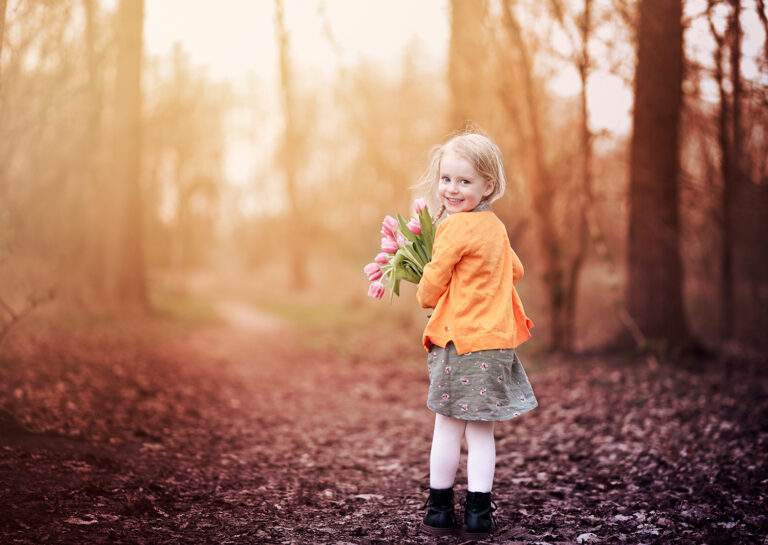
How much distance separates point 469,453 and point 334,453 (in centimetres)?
188

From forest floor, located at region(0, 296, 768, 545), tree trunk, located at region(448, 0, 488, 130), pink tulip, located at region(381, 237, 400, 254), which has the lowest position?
forest floor, located at region(0, 296, 768, 545)

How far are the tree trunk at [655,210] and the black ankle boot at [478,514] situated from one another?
494 centimetres

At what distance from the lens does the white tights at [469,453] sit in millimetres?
3100

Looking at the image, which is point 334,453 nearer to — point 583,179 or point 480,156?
point 480,156

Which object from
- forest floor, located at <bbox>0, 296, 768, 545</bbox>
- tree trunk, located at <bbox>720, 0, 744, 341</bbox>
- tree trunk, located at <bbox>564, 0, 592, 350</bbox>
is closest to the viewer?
forest floor, located at <bbox>0, 296, 768, 545</bbox>

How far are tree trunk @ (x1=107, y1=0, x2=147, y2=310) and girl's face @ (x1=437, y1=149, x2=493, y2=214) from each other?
897 centimetres

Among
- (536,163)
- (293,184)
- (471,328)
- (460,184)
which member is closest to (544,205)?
(536,163)

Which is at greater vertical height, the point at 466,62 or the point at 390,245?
the point at 466,62

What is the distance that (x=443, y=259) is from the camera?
3025 millimetres

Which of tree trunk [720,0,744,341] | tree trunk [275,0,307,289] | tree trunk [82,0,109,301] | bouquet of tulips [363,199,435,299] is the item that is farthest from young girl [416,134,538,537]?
tree trunk [275,0,307,289]

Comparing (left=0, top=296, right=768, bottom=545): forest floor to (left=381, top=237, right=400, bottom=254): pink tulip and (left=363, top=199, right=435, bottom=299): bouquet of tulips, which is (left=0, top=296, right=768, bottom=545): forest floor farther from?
(left=381, top=237, right=400, bottom=254): pink tulip

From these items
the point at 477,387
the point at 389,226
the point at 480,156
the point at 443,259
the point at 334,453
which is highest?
the point at 480,156

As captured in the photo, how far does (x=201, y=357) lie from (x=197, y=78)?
42.9 feet

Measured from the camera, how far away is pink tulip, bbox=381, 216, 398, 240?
3.40 m
